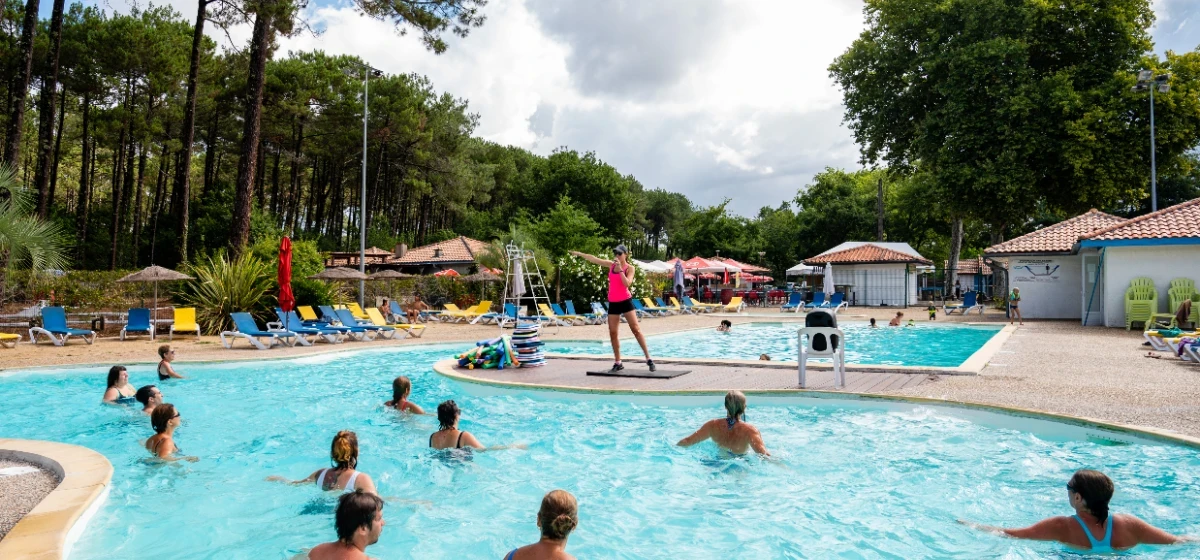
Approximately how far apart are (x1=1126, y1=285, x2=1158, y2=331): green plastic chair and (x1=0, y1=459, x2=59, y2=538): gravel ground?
1981 cm

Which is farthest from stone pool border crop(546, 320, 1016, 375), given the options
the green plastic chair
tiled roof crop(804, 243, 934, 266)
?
tiled roof crop(804, 243, 934, 266)

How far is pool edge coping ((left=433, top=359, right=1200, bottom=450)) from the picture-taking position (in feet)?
18.7

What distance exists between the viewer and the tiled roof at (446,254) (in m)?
36.4

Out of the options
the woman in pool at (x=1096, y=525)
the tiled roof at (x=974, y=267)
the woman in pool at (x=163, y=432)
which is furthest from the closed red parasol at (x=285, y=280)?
the tiled roof at (x=974, y=267)

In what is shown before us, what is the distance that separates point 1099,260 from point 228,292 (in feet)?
74.1

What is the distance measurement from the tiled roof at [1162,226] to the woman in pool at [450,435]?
17996 millimetres

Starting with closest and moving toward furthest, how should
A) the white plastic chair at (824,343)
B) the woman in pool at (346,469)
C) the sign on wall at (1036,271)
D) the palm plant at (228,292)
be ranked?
the woman in pool at (346,469) → the white plastic chair at (824,343) → the palm plant at (228,292) → the sign on wall at (1036,271)

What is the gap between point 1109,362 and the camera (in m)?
10.5

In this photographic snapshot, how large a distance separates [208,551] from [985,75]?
2757cm

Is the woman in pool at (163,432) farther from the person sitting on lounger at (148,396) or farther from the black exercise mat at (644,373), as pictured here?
the black exercise mat at (644,373)

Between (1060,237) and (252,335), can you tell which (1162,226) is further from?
(252,335)

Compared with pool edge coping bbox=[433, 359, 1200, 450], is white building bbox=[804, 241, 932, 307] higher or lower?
higher

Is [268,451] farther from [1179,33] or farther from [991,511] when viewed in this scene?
[1179,33]

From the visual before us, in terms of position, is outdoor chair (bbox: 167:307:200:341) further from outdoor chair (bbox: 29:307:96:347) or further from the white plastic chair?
the white plastic chair
